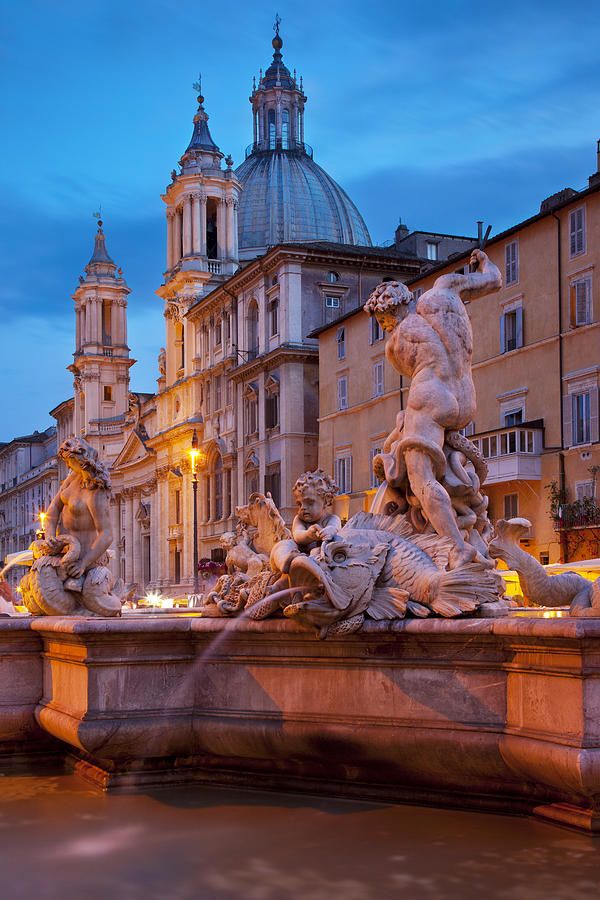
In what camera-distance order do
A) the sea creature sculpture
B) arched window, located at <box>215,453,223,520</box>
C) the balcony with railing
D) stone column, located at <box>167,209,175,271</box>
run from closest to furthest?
1. the sea creature sculpture
2. the balcony with railing
3. arched window, located at <box>215,453,223,520</box>
4. stone column, located at <box>167,209,175,271</box>

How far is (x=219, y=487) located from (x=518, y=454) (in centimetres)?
2670

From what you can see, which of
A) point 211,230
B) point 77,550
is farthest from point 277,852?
point 211,230

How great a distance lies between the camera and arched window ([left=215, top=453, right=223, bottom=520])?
56088mm

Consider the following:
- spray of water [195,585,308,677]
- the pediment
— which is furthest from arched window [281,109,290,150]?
spray of water [195,585,308,677]

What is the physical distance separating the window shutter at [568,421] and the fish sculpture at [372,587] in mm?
25541

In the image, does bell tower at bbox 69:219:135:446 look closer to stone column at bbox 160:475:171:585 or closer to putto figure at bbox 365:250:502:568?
stone column at bbox 160:475:171:585

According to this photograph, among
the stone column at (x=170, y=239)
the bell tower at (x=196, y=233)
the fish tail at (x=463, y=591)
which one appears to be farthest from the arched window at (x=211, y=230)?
the fish tail at (x=463, y=591)

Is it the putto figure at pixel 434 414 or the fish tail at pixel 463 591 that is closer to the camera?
the fish tail at pixel 463 591

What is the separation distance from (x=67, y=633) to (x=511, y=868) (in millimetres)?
2721

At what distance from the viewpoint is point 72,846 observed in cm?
521

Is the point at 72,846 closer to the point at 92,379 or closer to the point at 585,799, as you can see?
the point at 585,799

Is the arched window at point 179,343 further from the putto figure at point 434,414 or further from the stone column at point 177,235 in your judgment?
the putto figure at point 434,414

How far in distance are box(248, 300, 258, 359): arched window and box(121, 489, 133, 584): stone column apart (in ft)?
77.4

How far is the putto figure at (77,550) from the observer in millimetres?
7773
